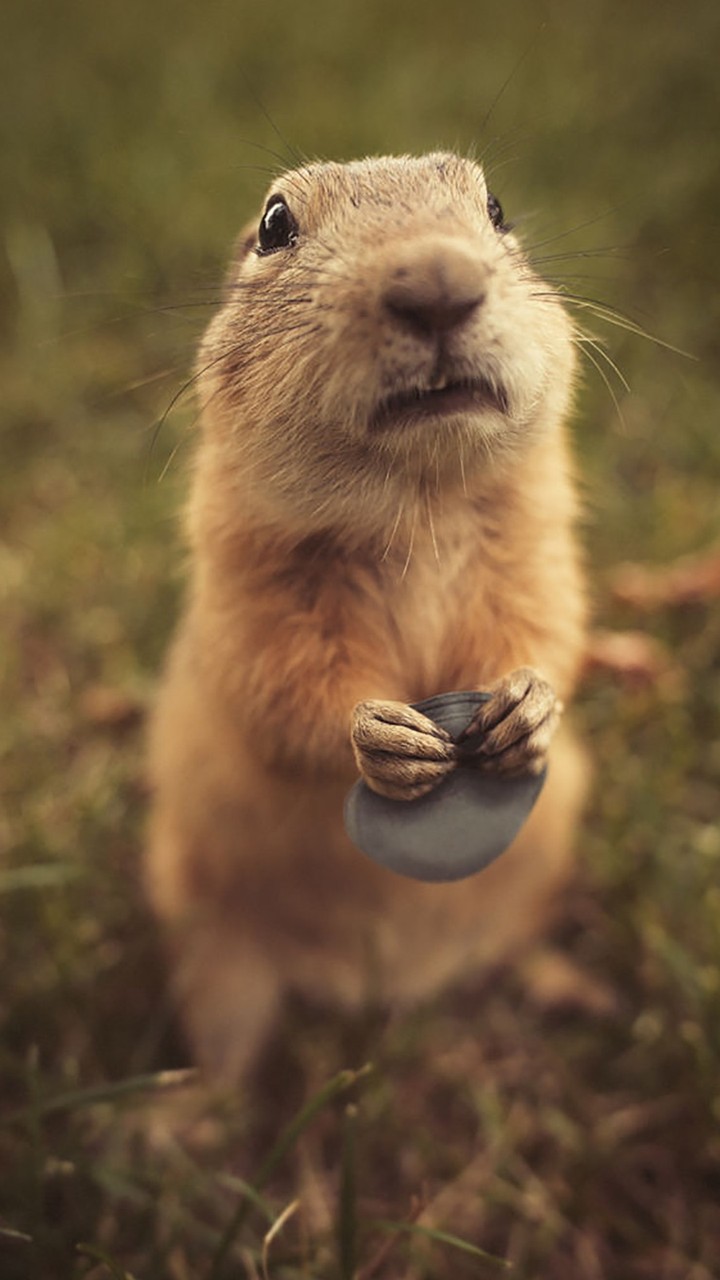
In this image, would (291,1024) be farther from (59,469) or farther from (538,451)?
(59,469)

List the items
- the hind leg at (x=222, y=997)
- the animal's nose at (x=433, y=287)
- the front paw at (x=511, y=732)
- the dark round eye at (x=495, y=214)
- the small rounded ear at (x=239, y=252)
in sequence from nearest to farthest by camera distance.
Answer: the animal's nose at (x=433, y=287) → the front paw at (x=511, y=732) → the dark round eye at (x=495, y=214) → the small rounded ear at (x=239, y=252) → the hind leg at (x=222, y=997)

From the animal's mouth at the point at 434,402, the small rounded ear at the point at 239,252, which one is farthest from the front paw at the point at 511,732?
the small rounded ear at the point at 239,252

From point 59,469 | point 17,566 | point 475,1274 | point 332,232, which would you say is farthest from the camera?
point 59,469

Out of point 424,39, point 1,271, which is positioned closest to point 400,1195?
point 1,271

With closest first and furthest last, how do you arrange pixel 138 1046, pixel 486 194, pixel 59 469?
pixel 486 194 < pixel 138 1046 < pixel 59 469

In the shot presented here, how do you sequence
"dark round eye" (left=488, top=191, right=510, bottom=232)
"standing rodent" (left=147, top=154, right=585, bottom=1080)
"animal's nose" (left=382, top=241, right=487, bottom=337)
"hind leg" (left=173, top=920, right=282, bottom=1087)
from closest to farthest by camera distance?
"animal's nose" (left=382, top=241, right=487, bottom=337) → "standing rodent" (left=147, top=154, right=585, bottom=1080) → "dark round eye" (left=488, top=191, right=510, bottom=232) → "hind leg" (left=173, top=920, right=282, bottom=1087)

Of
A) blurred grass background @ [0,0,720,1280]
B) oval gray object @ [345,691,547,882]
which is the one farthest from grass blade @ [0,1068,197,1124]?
oval gray object @ [345,691,547,882]

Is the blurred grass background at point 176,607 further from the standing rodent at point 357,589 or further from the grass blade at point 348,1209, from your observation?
the standing rodent at point 357,589

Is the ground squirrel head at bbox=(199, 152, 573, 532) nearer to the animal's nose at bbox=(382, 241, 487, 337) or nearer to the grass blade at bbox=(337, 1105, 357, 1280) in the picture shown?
the animal's nose at bbox=(382, 241, 487, 337)
